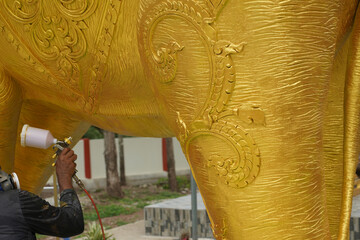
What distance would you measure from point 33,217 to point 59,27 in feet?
1.79

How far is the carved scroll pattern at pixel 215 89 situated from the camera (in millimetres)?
1217

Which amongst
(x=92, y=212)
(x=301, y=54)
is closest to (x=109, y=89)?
(x=301, y=54)

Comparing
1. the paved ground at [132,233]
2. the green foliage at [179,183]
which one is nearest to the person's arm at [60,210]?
the paved ground at [132,233]

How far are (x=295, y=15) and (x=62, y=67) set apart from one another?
Result: 730mm

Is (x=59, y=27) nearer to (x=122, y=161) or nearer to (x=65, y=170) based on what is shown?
(x=65, y=170)

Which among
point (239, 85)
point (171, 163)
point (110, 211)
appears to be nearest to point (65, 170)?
point (239, 85)

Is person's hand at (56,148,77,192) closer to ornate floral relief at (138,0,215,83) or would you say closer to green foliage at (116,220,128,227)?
ornate floral relief at (138,0,215,83)

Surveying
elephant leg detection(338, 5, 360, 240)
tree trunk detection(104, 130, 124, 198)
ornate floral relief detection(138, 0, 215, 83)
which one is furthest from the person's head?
tree trunk detection(104, 130, 124, 198)

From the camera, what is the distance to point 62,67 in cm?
158

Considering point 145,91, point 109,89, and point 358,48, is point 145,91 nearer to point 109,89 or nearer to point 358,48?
point 109,89

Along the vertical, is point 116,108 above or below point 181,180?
above

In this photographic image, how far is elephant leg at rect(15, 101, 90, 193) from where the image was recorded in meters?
1.92

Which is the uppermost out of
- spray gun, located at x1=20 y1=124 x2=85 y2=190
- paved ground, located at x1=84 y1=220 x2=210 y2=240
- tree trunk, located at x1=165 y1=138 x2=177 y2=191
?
spray gun, located at x1=20 y1=124 x2=85 y2=190

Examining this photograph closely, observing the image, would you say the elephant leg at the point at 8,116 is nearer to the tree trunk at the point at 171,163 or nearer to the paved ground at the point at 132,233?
the paved ground at the point at 132,233
